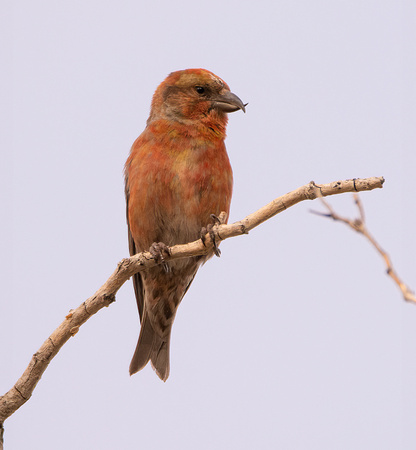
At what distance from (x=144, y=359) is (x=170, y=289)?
2.23 ft

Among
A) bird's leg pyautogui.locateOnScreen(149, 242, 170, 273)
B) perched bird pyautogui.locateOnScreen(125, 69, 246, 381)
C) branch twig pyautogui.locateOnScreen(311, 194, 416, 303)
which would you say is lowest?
branch twig pyautogui.locateOnScreen(311, 194, 416, 303)

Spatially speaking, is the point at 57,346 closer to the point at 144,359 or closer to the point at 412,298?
the point at 144,359

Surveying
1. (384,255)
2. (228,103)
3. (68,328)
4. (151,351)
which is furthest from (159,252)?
(384,255)

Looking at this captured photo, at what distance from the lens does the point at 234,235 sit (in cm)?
339

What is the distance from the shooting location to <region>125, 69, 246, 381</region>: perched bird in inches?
172

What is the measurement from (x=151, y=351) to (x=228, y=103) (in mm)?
2244

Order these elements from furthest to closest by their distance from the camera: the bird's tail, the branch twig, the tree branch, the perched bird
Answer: the bird's tail
the perched bird
the tree branch
the branch twig

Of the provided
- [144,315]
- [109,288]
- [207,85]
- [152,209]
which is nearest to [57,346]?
[109,288]

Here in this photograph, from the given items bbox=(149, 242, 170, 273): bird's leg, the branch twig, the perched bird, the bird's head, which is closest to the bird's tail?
the perched bird

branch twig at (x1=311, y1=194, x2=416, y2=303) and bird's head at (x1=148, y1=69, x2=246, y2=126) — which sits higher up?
bird's head at (x1=148, y1=69, x2=246, y2=126)

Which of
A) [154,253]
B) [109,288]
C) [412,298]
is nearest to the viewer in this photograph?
[412,298]

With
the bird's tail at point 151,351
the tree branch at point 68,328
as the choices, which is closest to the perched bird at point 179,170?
the bird's tail at point 151,351

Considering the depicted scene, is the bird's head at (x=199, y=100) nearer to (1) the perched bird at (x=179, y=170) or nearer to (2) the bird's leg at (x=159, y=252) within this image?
(1) the perched bird at (x=179, y=170)

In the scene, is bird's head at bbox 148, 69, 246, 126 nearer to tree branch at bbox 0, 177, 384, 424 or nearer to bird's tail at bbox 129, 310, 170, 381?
tree branch at bbox 0, 177, 384, 424
